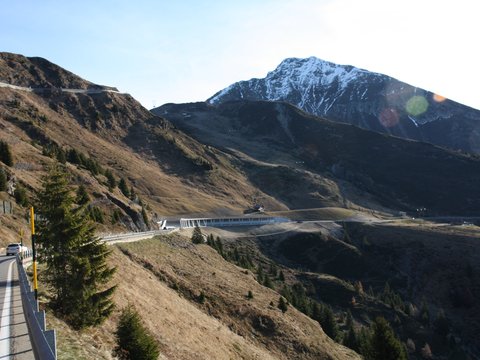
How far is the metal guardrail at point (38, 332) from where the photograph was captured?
11.2 meters

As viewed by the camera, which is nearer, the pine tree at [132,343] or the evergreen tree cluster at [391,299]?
the pine tree at [132,343]

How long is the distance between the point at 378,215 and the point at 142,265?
146983mm

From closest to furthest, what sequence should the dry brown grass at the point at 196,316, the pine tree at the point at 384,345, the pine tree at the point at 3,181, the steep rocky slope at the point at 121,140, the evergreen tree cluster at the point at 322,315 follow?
the dry brown grass at the point at 196,316 → the pine tree at the point at 384,345 → the pine tree at the point at 3,181 → the evergreen tree cluster at the point at 322,315 → the steep rocky slope at the point at 121,140

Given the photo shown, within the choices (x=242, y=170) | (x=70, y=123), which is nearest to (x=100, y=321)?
(x=70, y=123)

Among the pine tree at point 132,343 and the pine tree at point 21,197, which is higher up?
the pine tree at point 132,343

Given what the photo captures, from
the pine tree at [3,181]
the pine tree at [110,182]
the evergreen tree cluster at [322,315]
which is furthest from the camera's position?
the pine tree at [110,182]

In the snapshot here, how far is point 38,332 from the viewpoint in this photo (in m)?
12.7

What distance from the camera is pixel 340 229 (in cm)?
12962

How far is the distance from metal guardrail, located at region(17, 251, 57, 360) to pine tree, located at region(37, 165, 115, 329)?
66.2 inches

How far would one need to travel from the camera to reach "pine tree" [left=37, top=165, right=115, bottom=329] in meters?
18.9

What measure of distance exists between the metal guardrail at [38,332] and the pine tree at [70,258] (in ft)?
5.52

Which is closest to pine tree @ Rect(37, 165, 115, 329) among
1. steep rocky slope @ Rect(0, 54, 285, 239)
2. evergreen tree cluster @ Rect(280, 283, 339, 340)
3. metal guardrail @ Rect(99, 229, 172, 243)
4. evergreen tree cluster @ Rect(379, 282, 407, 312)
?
metal guardrail @ Rect(99, 229, 172, 243)

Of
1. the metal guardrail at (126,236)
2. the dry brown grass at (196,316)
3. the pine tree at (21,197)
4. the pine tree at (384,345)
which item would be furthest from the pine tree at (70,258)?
the pine tree at (21,197)

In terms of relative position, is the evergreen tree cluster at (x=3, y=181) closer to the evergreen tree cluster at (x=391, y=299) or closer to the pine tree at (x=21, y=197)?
the pine tree at (x=21, y=197)
